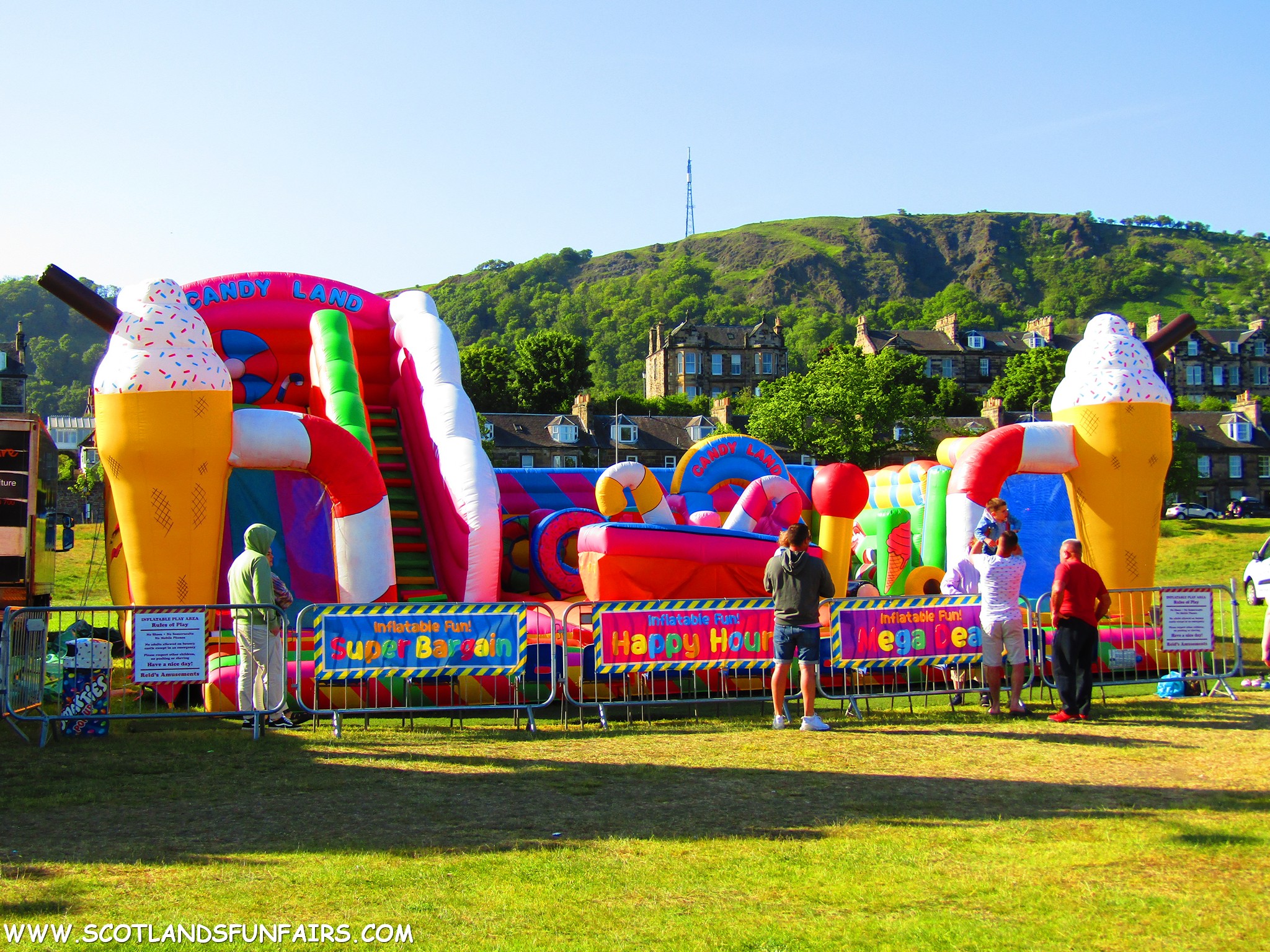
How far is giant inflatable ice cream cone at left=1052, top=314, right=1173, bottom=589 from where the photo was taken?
11.9m

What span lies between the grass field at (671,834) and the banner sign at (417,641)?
57cm

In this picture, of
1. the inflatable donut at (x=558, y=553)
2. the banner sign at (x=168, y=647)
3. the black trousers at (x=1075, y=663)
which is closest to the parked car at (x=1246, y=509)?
the inflatable donut at (x=558, y=553)

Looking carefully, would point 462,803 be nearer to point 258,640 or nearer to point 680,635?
point 258,640

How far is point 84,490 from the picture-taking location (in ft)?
137

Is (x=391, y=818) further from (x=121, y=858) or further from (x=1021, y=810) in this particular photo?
(x=1021, y=810)

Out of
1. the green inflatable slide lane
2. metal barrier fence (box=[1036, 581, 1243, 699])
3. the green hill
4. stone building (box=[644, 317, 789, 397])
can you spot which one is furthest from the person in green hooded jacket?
the green hill

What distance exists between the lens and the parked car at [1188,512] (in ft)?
170

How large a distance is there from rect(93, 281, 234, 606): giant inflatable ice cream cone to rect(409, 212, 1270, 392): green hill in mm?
112578

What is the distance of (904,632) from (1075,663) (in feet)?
4.52

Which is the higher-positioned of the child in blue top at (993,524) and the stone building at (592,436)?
the stone building at (592,436)

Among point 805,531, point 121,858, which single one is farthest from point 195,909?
point 805,531

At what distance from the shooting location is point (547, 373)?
217ft

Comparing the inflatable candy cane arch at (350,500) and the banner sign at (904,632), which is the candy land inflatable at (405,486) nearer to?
the inflatable candy cane arch at (350,500)

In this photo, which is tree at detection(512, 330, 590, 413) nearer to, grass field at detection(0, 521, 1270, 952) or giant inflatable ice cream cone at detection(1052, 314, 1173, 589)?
giant inflatable ice cream cone at detection(1052, 314, 1173, 589)
